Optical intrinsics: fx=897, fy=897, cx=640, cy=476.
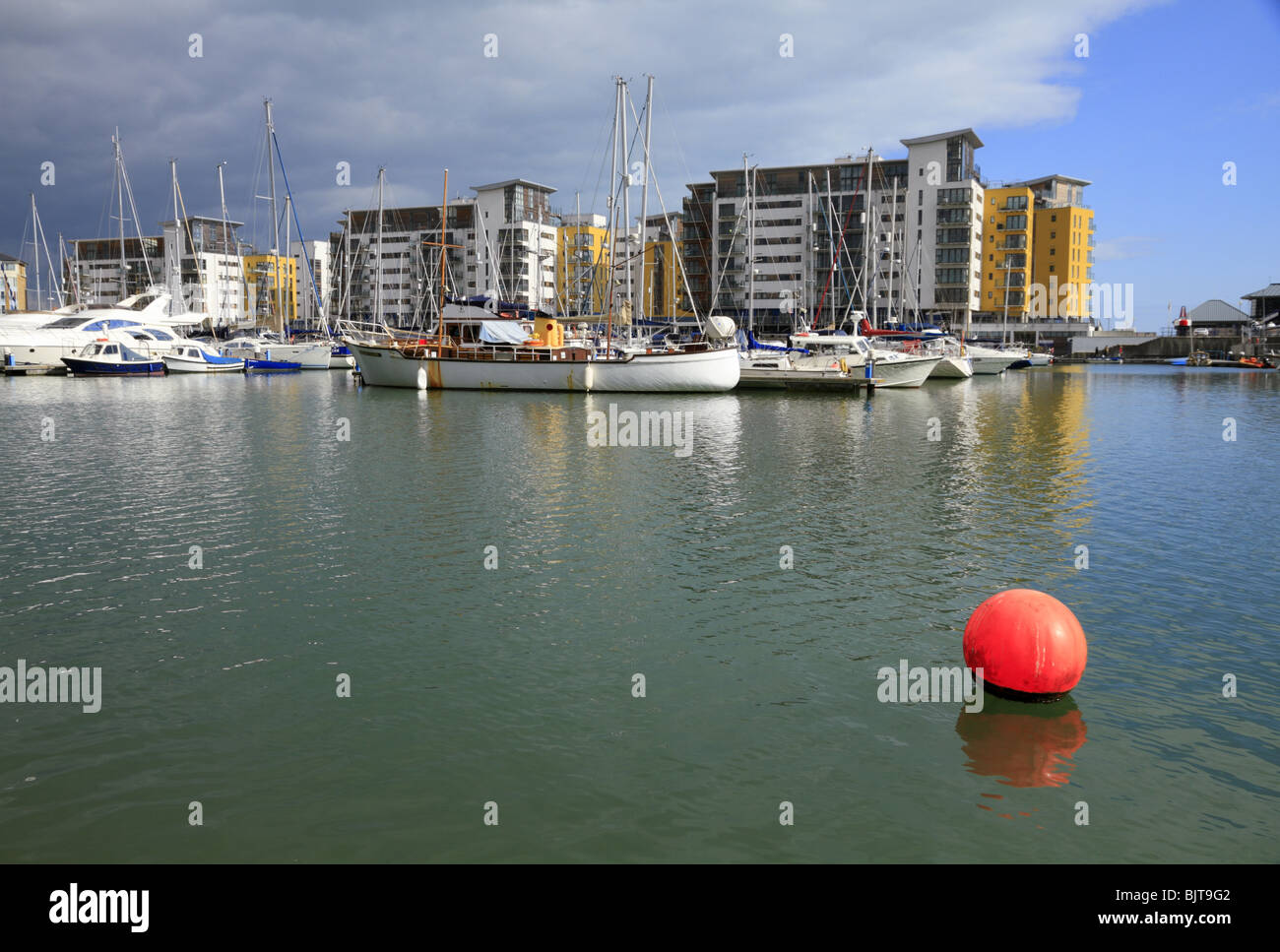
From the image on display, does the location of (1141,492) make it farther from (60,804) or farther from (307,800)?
(60,804)

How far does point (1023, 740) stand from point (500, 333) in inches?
1864

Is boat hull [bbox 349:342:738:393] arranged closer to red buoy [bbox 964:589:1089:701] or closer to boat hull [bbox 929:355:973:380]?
boat hull [bbox 929:355:973:380]

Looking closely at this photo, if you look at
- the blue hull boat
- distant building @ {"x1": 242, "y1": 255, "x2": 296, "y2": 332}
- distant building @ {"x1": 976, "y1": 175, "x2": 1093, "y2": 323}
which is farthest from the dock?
distant building @ {"x1": 976, "y1": 175, "x2": 1093, "y2": 323}

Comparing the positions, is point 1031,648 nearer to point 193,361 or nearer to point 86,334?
point 193,361

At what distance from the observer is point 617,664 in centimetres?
898

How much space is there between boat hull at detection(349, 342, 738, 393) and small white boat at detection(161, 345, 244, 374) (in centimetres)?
2238

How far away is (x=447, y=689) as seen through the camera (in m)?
8.30

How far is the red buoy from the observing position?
312 inches

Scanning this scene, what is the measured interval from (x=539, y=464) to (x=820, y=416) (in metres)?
17.9

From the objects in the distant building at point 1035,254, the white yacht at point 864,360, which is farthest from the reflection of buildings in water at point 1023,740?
the distant building at point 1035,254

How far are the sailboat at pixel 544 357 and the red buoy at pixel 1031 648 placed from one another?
130 ft

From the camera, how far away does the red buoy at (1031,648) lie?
792 cm
